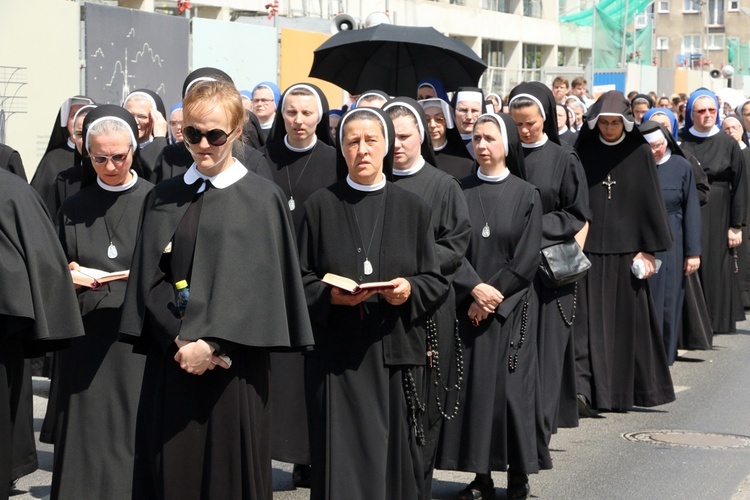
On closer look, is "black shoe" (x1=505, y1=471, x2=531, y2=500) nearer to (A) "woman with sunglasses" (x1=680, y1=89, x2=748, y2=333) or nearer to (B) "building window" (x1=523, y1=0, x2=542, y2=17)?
(A) "woman with sunglasses" (x1=680, y1=89, x2=748, y2=333)

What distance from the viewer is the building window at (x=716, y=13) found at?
85.6 metres

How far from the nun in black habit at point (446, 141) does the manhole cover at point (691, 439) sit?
1984mm

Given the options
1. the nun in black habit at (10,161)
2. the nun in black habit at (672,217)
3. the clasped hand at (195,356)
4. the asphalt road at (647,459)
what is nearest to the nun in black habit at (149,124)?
the nun in black habit at (10,161)

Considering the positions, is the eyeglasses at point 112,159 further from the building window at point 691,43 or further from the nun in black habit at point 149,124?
the building window at point 691,43

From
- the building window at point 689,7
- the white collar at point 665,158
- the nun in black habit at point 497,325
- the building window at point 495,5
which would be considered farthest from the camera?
the building window at point 689,7

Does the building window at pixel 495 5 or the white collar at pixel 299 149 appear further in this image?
the building window at pixel 495 5

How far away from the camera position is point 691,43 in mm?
84375

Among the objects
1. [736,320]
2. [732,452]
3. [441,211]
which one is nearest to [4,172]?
[441,211]

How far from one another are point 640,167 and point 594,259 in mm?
708

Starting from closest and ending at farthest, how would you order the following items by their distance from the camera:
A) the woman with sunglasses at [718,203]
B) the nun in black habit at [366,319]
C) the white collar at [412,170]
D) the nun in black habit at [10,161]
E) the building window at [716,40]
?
the nun in black habit at [366,319], the white collar at [412,170], the nun in black habit at [10,161], the woman with sunglasses at [718,203], the building window at [716,40]

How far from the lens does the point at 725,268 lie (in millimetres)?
13797

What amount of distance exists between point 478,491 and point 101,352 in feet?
6.77

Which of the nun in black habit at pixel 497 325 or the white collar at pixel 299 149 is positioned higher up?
the white collar at pixel 299 149

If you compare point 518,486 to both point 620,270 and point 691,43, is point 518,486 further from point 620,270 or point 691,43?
→ point 691,43
